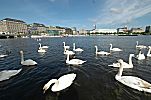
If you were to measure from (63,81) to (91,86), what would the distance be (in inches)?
91.2

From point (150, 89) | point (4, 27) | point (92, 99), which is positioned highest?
point (4, 27)

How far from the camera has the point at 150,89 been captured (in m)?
9.18

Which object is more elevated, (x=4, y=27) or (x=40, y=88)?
(x=4, y=27)

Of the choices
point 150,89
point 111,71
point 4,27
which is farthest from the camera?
point 4,27

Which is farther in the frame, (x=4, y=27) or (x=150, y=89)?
(x=4, y=27)

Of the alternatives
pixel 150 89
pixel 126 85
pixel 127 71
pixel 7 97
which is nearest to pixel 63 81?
pixel 7 97

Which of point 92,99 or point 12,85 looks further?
point 12,85

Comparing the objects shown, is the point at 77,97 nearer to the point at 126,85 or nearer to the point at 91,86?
the point at 91,86

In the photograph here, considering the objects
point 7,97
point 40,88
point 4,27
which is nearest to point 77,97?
point 40,88

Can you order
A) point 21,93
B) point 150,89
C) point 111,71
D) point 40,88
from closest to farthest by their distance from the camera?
point 150,89
point 21,93
point 40,88
point 111,71

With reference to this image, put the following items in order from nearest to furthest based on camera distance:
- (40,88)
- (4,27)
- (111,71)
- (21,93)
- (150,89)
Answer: (150,89)
(21,93)
(40,88)
(111,71)
(4,27)

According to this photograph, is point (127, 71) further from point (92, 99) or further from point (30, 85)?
point (30, 85)

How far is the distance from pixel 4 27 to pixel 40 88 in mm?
203793

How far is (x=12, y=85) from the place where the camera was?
1143cm
